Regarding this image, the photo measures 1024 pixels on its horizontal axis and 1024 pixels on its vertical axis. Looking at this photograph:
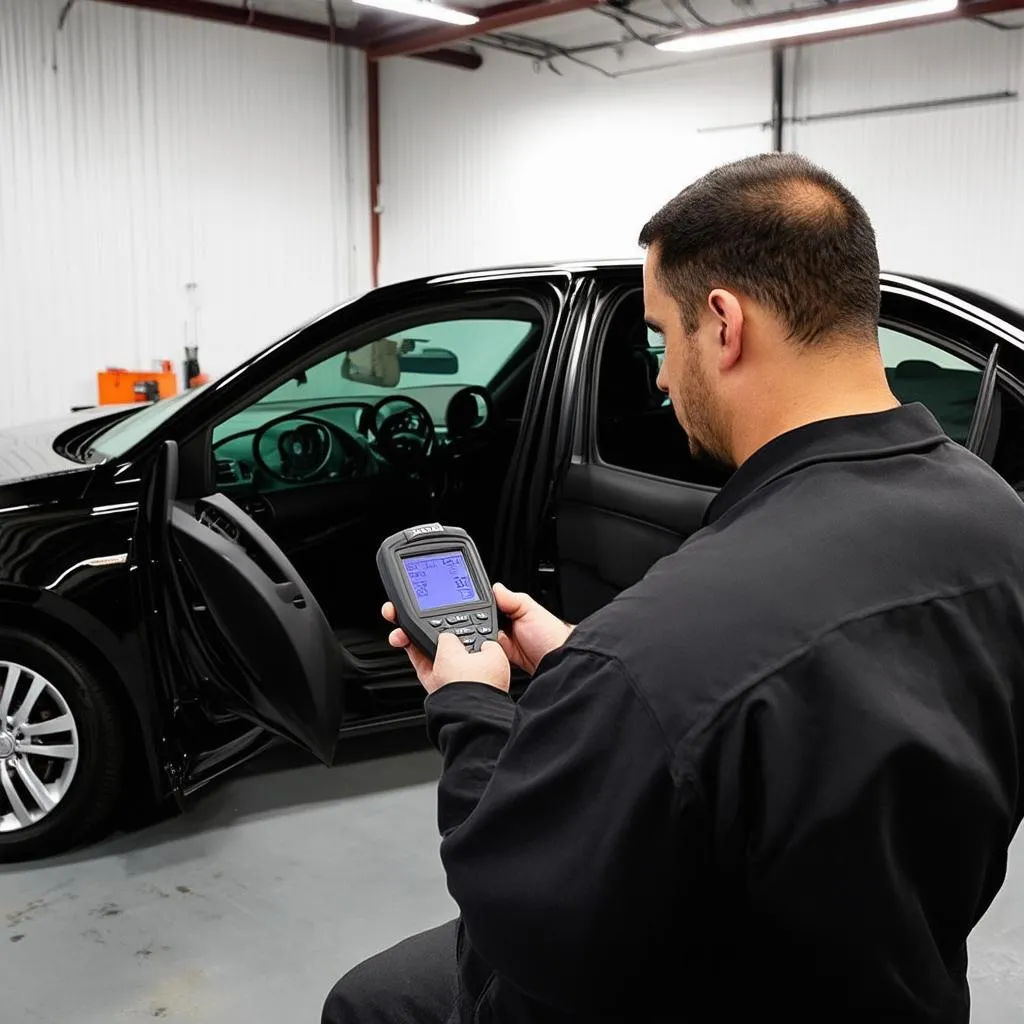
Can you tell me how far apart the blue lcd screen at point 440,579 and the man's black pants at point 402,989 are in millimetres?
405

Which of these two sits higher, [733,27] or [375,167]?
[733,27]

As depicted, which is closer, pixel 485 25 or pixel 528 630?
pixel 528 630

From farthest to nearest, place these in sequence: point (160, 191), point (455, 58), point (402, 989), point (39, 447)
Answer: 1. point (455, 58)
2. point (160, 191)
3. point (39, 447)
4. point (402, 989)

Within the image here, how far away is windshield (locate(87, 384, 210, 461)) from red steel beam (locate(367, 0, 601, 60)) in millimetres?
6167

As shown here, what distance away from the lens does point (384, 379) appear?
9.73ft

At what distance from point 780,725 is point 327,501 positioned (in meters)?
2.28

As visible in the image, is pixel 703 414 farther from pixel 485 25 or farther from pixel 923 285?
pixel 485 25

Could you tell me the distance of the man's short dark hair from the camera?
94 centimetres

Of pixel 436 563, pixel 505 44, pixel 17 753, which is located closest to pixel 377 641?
pixel 17 753

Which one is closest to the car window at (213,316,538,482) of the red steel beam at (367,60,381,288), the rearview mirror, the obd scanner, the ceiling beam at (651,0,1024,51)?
the rearview mirror

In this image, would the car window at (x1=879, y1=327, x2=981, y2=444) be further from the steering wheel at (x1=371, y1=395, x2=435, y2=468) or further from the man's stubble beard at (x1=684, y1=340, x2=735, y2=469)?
the man's stubble beard at (x1=684, y1=340, x2=735, y2=469)

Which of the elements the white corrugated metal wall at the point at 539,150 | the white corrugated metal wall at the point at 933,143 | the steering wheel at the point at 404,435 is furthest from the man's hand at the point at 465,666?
the white corrugated metal wall at the point at 539,150

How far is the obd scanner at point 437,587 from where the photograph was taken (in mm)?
1336

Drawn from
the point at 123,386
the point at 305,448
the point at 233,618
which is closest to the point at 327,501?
the point at 305,448
